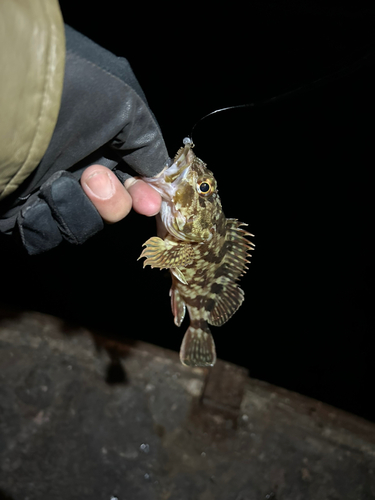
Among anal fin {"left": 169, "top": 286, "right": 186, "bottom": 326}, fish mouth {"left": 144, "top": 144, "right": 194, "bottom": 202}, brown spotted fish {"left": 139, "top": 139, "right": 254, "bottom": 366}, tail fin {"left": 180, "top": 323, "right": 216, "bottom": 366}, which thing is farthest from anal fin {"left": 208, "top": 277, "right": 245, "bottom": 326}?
fish mouth {"left": 144, "top": 144, "right": 194, "bottom": 202}

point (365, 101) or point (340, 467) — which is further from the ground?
point (365, 101)

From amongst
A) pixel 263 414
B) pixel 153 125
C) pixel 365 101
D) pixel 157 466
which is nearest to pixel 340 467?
pixel 263 414

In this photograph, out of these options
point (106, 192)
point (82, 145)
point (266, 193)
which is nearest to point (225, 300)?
point (106, 192)

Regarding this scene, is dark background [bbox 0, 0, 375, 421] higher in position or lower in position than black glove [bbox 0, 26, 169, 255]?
lower

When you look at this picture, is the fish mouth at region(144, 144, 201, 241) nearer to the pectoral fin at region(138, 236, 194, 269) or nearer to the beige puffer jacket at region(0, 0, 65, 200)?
the pectoral fin at region(138, 236, 194, 269)

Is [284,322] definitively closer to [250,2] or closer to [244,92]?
[244,92]

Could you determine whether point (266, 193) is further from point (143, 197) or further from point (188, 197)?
point (143, 197)

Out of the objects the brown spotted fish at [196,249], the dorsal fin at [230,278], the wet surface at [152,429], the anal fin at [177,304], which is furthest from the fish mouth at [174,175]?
the wet surface at [152,429]
